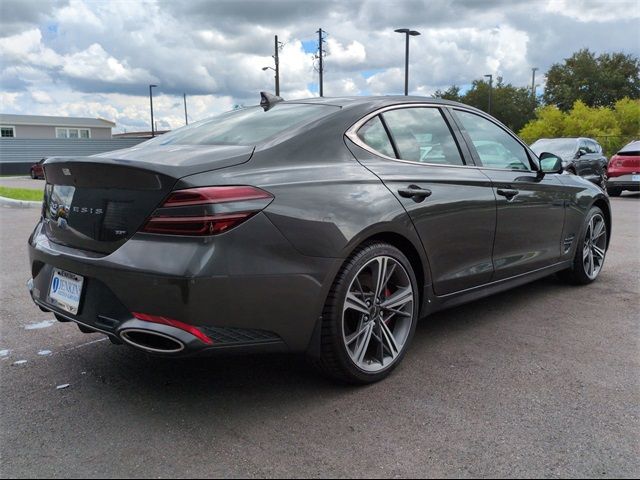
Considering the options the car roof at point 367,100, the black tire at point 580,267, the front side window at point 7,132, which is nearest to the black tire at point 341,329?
the car roof at point 367,100

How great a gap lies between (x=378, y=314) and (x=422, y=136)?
1.22 meters

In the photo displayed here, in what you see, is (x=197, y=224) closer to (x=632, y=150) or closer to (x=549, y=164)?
(x=549, y=164)

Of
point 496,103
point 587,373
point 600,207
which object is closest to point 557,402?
point 587,373

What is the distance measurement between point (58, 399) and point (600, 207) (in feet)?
15.8

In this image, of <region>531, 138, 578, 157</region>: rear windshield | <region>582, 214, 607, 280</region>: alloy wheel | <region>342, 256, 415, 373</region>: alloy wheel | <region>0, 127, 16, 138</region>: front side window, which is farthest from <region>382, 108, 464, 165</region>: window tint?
<region>0, 127, 16, 138</region>: front side window

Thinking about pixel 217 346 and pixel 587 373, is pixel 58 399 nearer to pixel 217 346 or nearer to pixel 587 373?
pixel 217 346

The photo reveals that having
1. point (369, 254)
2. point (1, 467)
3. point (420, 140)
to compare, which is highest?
point (420, 140)

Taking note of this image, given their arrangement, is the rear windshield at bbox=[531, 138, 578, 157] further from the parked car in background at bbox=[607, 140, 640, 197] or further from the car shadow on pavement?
the car shadow on pavement

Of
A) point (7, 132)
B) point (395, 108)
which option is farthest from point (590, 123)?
point (7, 132)

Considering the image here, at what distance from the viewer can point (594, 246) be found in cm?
532

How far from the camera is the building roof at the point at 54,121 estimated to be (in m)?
56.2

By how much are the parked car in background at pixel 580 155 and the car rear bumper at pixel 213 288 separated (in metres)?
12.6

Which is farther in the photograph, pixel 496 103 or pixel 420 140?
pixel 496 103

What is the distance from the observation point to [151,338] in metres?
2.54
